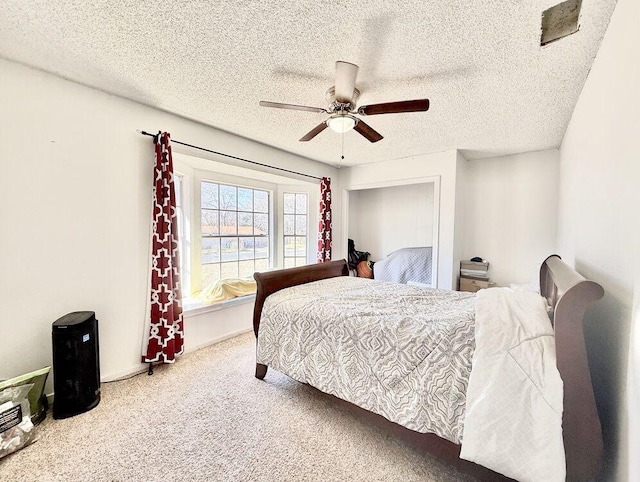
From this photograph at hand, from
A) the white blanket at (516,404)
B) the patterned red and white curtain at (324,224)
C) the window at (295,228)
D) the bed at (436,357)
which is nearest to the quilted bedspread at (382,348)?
the bed at (436,357)

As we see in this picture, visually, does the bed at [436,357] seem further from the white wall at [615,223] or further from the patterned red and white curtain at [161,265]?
the patterned red and white curtain at [161,265]

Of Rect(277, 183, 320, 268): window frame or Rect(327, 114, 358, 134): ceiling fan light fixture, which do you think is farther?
Rect(277, 183, 320, 268): window frame

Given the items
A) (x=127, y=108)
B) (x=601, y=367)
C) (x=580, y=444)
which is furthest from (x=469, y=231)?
(x=127, y=108)

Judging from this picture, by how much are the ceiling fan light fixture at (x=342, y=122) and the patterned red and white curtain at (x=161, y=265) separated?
1.52 meters

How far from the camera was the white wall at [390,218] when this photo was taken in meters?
4.71

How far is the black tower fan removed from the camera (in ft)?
5.87

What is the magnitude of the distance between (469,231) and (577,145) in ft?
6.77

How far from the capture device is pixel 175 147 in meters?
2.63

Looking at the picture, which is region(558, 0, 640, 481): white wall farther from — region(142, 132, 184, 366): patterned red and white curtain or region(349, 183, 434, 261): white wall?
region(349, 183, 434, 261): white wall

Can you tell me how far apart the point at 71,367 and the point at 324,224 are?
323cm

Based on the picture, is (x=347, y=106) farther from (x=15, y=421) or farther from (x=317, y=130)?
(x=15, y=421)

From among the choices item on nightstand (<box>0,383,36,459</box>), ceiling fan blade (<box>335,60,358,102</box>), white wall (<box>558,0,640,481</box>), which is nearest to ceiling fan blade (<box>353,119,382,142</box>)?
ceiling fan blade (<box>335,60,358,102</box>)

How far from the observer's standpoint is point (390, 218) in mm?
5082

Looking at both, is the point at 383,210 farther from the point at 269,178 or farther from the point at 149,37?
the point at 149,37
